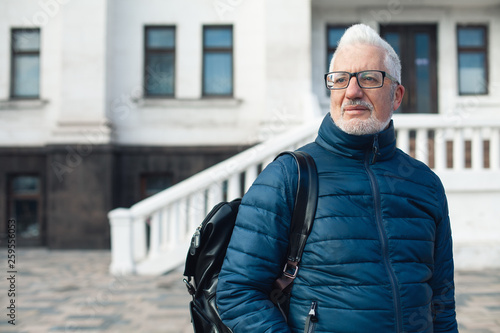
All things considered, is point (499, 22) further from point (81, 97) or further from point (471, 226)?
point (81, 97)

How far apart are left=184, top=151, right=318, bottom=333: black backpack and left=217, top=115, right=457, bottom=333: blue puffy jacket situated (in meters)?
0.03

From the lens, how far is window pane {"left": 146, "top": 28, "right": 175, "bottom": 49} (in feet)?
34.9

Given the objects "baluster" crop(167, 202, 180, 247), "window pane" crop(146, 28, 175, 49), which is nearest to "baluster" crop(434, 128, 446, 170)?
"baluster" crop(167, 202, 180, 247)

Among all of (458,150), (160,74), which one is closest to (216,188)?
(458,150)

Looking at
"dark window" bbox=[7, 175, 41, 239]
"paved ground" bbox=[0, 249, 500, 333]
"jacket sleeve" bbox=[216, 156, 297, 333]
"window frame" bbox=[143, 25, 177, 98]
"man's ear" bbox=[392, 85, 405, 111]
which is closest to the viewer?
"jacket sleeve" bbox=[216, 156, 297, 333]

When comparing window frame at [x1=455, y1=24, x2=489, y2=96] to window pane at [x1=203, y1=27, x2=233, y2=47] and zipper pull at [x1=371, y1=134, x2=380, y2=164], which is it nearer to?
window pane at [x1=203, y1=27, x2=233, y2=47]

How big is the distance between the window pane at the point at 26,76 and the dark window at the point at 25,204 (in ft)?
6.33

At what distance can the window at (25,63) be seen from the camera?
10617 millimetres

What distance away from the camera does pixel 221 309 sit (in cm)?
151

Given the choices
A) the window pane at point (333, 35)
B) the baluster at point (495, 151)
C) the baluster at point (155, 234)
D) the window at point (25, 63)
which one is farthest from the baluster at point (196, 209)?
the window at point (25, 63)

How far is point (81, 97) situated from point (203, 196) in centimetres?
467

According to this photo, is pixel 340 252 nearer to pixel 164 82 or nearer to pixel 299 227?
pixel 299 227

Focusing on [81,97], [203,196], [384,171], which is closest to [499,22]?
[203,196]

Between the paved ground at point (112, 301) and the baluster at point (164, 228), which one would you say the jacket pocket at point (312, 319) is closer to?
the paved ground at point (112, 301)
